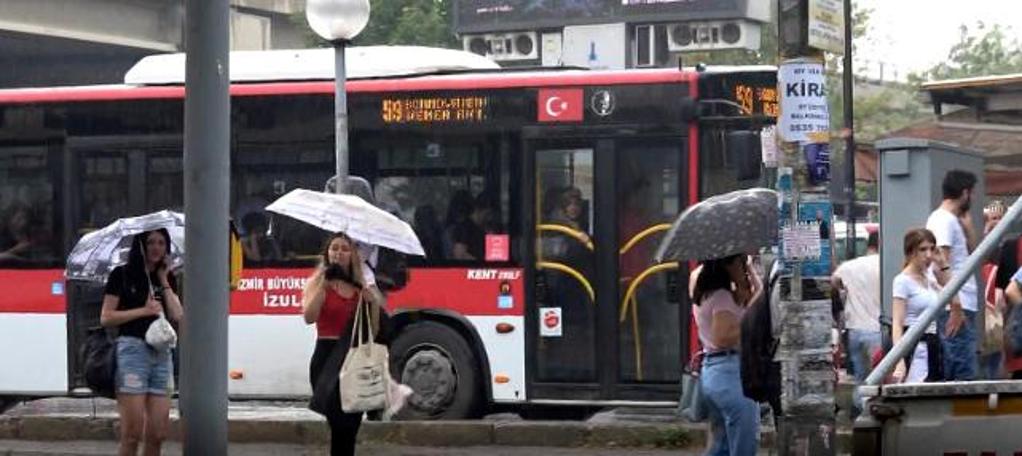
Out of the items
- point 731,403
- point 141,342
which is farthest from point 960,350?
point 141,342

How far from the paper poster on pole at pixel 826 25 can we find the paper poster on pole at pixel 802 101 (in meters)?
0.12

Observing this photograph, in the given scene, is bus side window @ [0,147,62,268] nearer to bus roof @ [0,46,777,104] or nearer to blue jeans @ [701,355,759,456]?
bus roof @ [0,46,777,104]

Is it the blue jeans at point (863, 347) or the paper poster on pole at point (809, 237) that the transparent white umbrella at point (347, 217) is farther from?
the blue jeans at point (863, 347)

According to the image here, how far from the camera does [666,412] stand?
17.3 metres

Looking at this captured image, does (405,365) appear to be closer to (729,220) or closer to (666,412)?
(666,412)

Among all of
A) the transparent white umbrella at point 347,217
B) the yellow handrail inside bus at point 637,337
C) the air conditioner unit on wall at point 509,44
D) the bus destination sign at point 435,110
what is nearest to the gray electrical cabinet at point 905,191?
the yellow handrail inside bus at point 637,337

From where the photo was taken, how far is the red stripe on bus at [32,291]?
1808cm

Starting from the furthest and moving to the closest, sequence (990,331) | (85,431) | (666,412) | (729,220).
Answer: (666,412), (85,431), (990,331), (729,220)

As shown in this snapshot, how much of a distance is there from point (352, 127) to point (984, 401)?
32.9ft

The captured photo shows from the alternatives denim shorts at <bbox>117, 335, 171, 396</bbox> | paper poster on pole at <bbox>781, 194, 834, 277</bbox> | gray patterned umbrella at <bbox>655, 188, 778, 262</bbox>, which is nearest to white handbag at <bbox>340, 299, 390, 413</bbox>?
denim shorts at <bbox>117, 335, 171, 396</bbox>

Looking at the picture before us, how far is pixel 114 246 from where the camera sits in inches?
471

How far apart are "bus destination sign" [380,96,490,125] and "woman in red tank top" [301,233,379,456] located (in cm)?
581

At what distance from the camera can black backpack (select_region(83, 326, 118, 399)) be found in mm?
11547

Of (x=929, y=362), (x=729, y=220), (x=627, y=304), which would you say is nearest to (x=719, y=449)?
(x=729, y=220)
